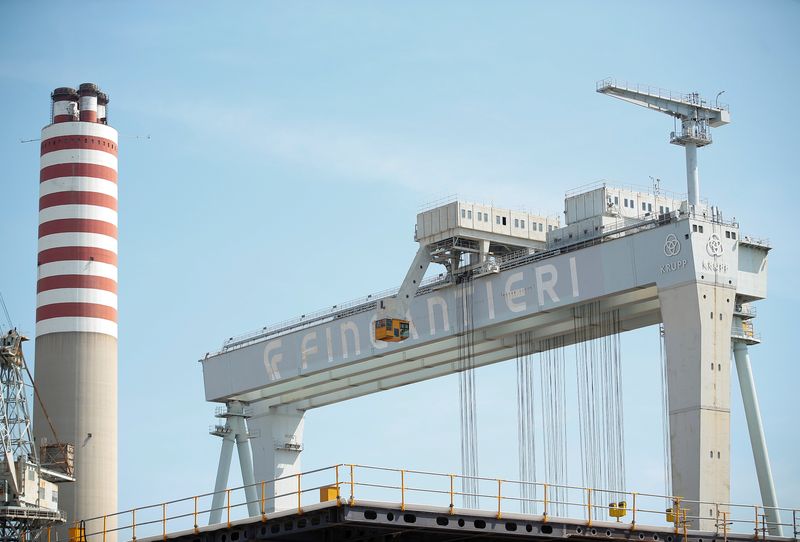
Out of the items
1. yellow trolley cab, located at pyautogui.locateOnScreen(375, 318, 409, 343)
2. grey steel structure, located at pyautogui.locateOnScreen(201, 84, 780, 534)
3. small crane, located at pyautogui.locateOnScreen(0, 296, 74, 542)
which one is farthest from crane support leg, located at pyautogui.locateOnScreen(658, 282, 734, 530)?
small crane, located at pyautogui.locateOnScreen(0, 296, 74, 542)

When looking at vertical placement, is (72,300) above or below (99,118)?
below

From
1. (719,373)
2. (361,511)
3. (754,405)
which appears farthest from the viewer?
(754,405)

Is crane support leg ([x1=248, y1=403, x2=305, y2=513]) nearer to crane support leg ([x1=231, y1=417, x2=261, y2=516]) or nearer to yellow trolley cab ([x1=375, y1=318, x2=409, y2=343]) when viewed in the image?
crane support leg ([x1=231, y1=417, x2=261, y2=516])

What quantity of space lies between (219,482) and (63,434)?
12.4 m

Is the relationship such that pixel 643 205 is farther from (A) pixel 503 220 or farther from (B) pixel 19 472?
(B) pixel 19 472

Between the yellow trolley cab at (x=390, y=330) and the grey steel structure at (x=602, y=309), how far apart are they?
811mm

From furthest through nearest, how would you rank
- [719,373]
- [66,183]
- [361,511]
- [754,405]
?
[66,183], [754,405], [719,373], [361,511]

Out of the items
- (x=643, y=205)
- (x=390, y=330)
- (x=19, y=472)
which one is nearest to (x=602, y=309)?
(x=643, y=205)

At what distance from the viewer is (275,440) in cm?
7388

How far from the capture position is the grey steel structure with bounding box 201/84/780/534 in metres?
52.4

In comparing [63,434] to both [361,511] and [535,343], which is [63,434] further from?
[361,511]

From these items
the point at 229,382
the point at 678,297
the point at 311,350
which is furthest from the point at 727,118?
the point at 229,382

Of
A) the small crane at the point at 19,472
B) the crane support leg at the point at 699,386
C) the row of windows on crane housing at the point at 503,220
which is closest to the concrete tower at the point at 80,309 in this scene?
the small crane at the point at 19,472

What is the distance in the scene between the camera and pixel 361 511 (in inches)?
1378
